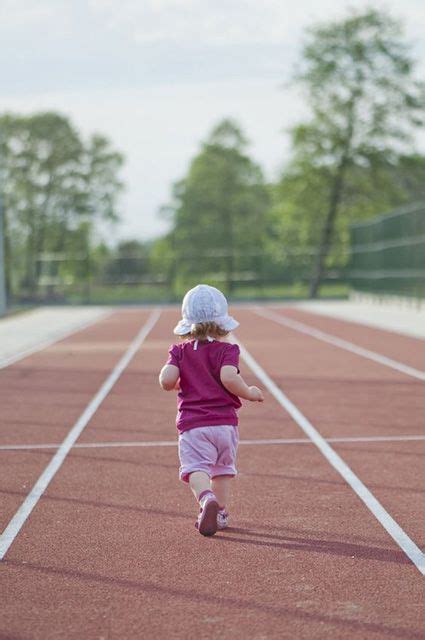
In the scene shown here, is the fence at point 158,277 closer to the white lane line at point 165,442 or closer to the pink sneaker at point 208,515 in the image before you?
the white lane line at point 165,442

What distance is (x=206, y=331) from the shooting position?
20.2 feet

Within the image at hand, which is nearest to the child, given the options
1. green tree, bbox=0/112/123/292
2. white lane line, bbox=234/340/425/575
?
white lane line, bbox=234/340/425/575

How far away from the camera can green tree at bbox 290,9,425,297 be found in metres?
54.8

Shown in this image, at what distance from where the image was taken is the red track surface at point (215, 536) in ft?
15.2

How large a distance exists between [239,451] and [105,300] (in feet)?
151

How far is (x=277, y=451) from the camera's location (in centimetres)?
892

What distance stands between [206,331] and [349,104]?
1977 inches

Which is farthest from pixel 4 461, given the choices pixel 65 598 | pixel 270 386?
pixel 270 386

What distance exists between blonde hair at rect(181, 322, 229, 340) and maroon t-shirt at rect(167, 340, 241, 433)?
0.05 metres

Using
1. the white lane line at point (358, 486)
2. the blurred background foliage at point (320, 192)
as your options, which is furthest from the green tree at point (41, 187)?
the white lane line at point (358, 486)

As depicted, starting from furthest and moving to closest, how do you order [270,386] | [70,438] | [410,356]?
[410,356], [270,386], [70,438]

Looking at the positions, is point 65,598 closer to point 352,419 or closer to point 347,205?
point 352,419

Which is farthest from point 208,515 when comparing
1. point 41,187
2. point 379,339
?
point 41,187

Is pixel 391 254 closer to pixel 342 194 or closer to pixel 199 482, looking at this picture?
pixel 342 194
